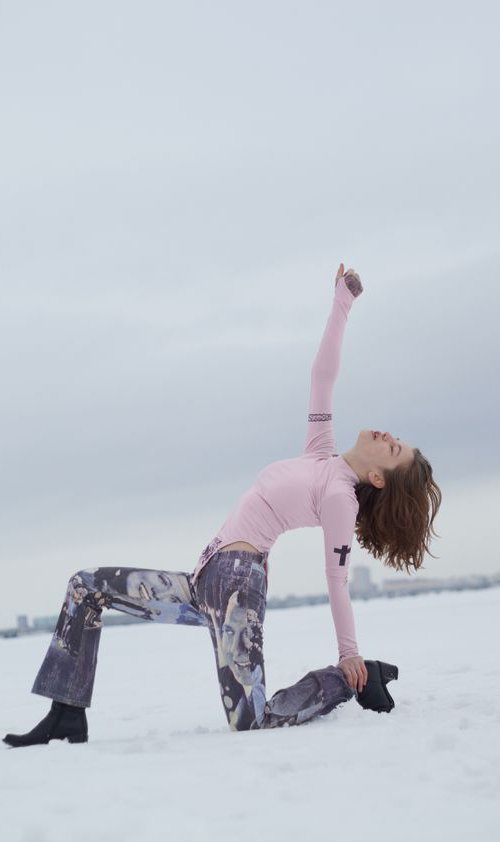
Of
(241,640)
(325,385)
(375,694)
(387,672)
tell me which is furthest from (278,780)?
(325,385)

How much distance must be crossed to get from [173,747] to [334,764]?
0.90m

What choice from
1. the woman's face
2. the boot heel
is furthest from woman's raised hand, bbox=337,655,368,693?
the woman's face

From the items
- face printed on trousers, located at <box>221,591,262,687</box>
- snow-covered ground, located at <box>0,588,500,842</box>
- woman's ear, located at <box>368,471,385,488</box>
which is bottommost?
snow-covered ground, located at <box>0,588,500,842</box>

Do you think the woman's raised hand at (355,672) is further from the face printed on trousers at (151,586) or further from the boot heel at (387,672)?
the face printed on trousers at (151,586)

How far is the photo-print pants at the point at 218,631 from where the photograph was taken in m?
4.70

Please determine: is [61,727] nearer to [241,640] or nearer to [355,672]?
[241,640]

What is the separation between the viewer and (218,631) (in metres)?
4.82

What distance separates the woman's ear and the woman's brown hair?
3cm

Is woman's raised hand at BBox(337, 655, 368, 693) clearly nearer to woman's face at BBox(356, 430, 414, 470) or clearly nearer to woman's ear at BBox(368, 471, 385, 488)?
woman's ear at BBox(368, 471, 385, 488)

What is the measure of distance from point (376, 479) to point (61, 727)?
2.05 meters

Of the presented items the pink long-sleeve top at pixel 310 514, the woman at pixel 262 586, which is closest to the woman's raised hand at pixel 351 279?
the woman at pixel 262 586

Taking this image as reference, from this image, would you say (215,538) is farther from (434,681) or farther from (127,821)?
(434,681)

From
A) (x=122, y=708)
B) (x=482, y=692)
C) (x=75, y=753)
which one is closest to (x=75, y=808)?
(x=75, y=753)

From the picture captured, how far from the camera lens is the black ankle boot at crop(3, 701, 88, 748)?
457 centimetres
